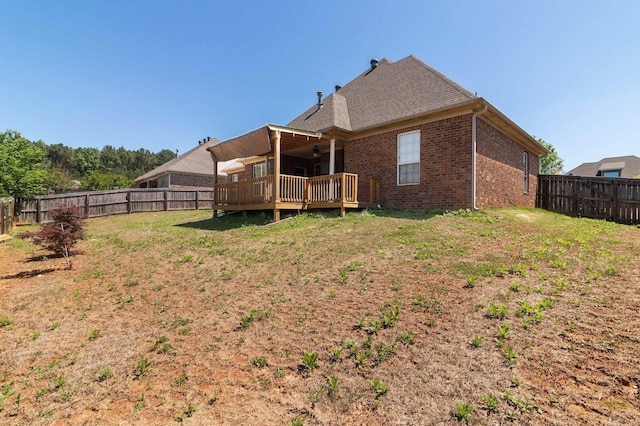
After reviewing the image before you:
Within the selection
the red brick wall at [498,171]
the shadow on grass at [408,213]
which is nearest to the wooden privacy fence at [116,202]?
the shadow on grass at [408,213]

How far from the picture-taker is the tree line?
18250 millimetres

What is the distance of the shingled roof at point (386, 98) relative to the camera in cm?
1078

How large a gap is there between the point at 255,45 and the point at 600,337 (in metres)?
16.1

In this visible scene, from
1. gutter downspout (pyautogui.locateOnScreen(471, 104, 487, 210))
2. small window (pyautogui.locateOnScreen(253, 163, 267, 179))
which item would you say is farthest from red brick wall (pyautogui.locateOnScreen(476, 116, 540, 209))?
small window (pyautogui.locateOnScreen(253, 163, 267, 179))

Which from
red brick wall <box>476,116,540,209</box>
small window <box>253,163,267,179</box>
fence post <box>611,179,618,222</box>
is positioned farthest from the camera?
small window <box>253,163,267,179</box>

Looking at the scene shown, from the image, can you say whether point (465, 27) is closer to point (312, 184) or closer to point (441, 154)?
point (441, 154)

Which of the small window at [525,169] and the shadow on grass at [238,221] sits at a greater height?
the small window at [525,169]

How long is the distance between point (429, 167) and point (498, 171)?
280 cm

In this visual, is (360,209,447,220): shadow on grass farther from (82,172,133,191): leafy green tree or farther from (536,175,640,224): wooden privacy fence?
(82,172,133,191): leafy green tree

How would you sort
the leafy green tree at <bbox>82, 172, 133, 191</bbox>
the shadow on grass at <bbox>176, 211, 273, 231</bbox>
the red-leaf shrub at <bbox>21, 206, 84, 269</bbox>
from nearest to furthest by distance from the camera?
the red-leaf shrub at <bbox>21, 206, 84, 269</bbox>, the shadow on grass at <bbox>176, 211, 273, 231</bbox>, the leafy green tree at <bbox>82, 172, 133, 191</bbox>

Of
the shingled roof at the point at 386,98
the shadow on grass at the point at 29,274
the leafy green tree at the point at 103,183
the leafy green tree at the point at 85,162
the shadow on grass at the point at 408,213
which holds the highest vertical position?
the leafy green tree at the point at 85,162

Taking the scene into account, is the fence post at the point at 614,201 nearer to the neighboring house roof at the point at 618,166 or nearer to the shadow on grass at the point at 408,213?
the shadow on grass at the point at 408,213

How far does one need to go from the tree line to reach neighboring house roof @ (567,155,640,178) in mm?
52978

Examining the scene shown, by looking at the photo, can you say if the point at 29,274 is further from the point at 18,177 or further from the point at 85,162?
the point at 85,162
